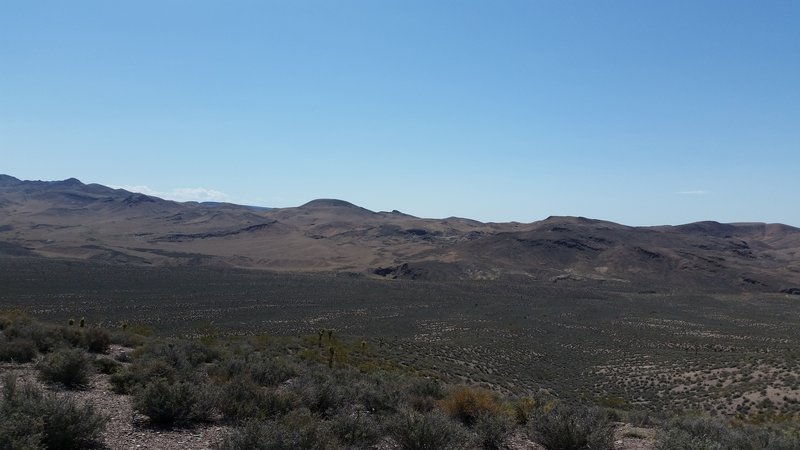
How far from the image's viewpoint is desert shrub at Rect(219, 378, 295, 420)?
10.0 m

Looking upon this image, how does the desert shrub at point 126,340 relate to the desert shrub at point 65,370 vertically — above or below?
below

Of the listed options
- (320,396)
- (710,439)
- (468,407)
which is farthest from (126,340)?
(710,439)

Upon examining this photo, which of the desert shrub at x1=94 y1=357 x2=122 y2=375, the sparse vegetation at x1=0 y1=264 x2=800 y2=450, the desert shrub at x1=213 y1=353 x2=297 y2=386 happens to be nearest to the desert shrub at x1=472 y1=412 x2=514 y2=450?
the sparse vegetation at x1=0 y1=264 x2=800 y2=450

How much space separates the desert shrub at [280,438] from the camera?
290 inches

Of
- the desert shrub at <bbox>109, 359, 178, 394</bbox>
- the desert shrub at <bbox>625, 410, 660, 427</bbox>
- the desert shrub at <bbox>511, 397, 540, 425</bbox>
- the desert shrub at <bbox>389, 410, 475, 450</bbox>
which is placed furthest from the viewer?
the desert shrub at <bbox>625, 410, 660, 427</bbox>

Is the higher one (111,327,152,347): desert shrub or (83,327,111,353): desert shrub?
(83,327,111,353): desert shrub

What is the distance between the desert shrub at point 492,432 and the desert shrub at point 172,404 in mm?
4845

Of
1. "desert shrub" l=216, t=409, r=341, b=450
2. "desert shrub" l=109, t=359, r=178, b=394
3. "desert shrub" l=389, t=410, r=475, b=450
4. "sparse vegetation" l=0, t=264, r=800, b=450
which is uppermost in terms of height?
"desert shrub" l=216, t=409, r=341, b=450

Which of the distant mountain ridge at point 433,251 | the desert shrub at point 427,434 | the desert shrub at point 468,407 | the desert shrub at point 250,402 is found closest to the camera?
the desert shrub at point 427,434

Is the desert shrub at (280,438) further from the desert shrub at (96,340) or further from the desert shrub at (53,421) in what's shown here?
the desert shrub at (96,340)

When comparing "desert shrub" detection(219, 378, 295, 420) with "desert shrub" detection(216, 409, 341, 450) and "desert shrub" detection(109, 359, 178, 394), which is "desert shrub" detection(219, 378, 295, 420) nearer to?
"desert shrub" detection(109, 359, 178, 394)

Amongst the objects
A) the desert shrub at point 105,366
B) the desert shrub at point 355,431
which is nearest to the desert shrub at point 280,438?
the desert shrub at point 355,431

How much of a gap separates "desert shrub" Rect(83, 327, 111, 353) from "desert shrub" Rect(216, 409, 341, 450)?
11583 mm

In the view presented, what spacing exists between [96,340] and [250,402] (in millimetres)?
9688
